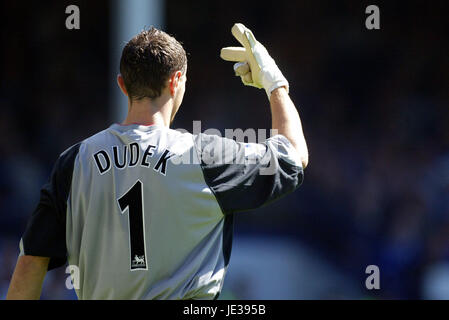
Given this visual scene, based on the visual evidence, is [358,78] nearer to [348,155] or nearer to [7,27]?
[348,155]

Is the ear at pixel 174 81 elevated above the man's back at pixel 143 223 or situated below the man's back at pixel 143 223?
above

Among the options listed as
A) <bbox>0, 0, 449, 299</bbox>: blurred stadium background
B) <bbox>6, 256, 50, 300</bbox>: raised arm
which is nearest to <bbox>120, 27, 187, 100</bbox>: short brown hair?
<bbox>6, 256, 50, 300</bbox>: raised arm

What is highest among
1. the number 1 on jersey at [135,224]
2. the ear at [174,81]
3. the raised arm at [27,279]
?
the ear at [174,81]

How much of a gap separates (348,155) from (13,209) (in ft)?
9.43

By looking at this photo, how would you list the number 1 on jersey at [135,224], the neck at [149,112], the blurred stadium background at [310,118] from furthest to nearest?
the blurred stadium background at [310,118]
the neck at [149,112]
the number 1 on jersey at [135,224]

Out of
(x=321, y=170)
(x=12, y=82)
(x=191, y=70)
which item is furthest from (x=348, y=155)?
(x=12, y=82)

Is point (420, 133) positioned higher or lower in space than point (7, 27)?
lower

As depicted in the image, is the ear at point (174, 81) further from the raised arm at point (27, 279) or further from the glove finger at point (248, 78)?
the raised arm at point (27, 279)

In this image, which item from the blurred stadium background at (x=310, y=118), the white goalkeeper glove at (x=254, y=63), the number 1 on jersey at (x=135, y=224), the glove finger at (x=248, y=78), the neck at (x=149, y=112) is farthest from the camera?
the blurred stadium background at (x=310, y=118)

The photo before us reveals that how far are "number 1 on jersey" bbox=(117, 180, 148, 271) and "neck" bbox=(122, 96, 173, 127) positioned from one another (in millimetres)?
203

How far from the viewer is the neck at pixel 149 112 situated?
1.67 meters

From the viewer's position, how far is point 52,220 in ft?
5.26

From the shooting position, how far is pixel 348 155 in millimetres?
5426

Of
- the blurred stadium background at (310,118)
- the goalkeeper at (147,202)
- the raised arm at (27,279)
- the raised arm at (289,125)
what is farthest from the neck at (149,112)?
the blurred stadium background at (310,118)
